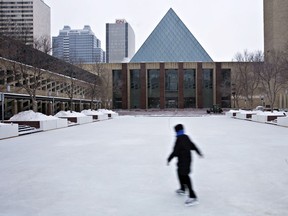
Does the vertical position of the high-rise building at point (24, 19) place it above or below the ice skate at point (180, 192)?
above

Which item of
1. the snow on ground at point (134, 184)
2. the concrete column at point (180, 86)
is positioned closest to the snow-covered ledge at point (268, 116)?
the snow on ground at point (134, 184)

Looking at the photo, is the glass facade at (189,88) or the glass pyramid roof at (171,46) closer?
the glass facade at (189,88)

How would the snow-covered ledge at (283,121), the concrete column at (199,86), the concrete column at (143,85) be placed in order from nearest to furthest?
the snow-covered ledge at (283,121) < the concrete column at (199,86) < the concrete column at (143,85)

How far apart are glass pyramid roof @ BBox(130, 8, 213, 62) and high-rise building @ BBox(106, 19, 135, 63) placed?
86.3 m

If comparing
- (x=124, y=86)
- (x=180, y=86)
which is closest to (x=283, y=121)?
(x=180, y=86)

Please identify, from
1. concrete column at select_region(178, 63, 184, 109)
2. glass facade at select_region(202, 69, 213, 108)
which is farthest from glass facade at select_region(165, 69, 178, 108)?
glass facade at select_region(202, 69, 213, 108)

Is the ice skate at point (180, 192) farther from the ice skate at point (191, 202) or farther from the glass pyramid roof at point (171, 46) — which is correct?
the glass pyramid roof at point (171, 46)

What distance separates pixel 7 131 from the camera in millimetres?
16875

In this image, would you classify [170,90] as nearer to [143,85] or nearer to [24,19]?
[143,85]

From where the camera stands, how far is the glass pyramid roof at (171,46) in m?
90.4

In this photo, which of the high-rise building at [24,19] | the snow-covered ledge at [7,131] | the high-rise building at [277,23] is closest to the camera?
the snow-covered ledge at [7,131]

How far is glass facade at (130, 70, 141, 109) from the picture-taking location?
269ft

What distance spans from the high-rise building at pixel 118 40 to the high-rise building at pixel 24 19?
14606 centimetres

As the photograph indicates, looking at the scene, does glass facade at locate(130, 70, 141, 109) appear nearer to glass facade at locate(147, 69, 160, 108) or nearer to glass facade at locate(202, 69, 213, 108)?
glass facade at locate(147, 69, 160, 108)
